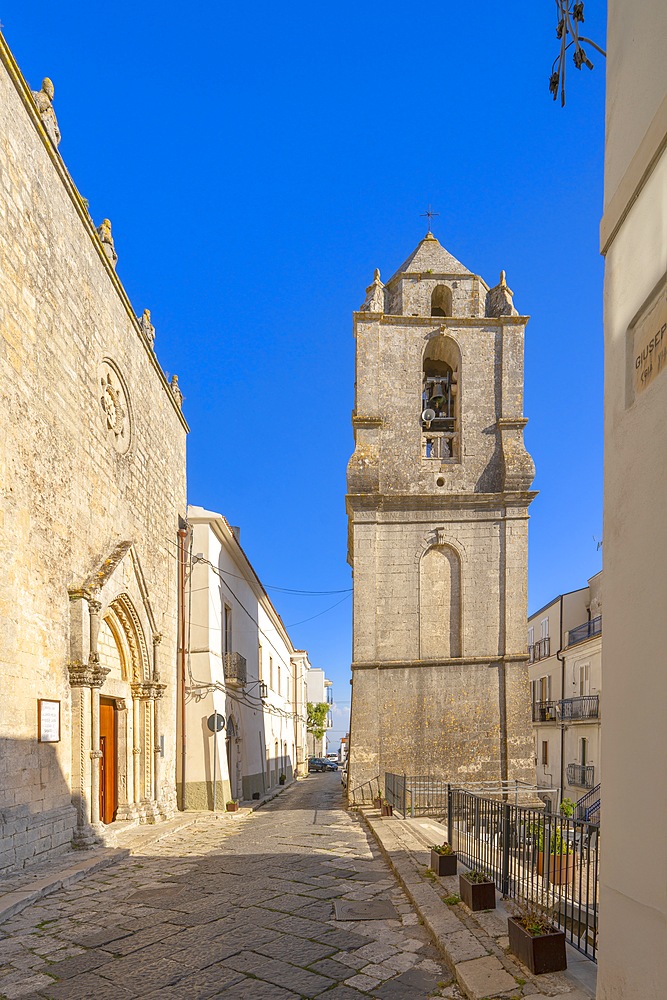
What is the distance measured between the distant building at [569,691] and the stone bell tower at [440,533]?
4.46m

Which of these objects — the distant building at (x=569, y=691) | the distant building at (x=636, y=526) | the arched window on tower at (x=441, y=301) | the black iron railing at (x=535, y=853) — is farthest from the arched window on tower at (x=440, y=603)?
the distant building at (x=636, y=526)

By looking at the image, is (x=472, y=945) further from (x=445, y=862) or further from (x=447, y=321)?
(x=447, y=321)

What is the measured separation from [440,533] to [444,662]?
2.94 meters

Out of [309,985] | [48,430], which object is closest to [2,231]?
[48,430]

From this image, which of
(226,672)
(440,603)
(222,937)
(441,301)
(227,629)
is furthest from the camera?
(227,629)

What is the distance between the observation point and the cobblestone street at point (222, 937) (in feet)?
15.4

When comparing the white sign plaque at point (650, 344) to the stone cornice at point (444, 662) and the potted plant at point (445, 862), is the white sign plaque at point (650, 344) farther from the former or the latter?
the stone cornice at point (444, 662)

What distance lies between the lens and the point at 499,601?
1698 cm

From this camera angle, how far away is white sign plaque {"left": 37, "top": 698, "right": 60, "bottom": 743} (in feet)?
28.0

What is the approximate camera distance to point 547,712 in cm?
2802

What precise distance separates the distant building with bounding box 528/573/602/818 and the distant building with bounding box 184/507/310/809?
351 inches

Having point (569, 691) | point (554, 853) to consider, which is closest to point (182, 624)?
point (554, 853)

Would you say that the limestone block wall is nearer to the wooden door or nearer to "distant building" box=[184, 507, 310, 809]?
"distant building" box=[184, 507, 310, 809]

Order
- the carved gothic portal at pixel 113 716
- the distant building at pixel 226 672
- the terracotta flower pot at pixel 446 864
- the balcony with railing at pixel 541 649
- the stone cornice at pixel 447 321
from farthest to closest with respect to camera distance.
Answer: the balcony with railing at pixel 541 649
the stone cornice at pixel 447 321
the distant building at pixel 226 672
the carved gothic portal at pixel 113 716
the terracotta flower pot at pixel 446 864
